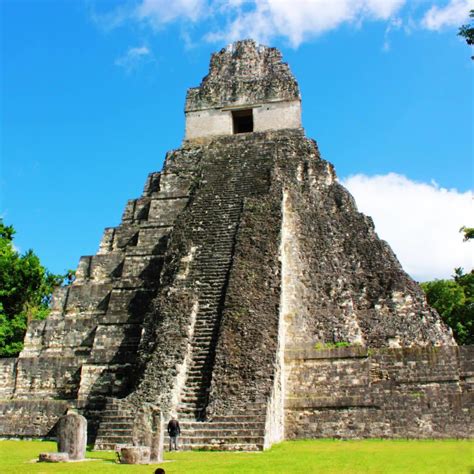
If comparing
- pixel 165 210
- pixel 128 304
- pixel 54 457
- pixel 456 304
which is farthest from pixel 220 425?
pixel 456 304

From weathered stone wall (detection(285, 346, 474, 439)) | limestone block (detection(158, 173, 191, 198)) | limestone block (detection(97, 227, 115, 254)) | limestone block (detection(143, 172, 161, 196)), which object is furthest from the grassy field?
limestone block (detection(143, 172, 161, 196))

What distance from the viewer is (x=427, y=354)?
1246 centimetres

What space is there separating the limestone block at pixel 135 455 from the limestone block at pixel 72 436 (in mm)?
911

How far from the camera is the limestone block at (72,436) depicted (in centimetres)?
898

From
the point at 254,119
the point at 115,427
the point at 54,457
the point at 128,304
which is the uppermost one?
the point at 254,119

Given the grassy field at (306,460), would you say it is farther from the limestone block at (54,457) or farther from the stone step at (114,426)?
the stone step at (114,426)

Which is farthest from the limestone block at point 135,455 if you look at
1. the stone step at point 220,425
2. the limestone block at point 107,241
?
the limestone block at point 107,241

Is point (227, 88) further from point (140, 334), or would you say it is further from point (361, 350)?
point (361, 350)

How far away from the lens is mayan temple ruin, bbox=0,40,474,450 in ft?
37.2

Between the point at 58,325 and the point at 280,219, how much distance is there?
6865 millimetres

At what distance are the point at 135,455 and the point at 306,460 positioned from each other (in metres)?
2.53

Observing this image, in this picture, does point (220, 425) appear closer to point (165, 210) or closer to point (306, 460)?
point (306, 460)

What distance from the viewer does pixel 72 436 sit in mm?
9039

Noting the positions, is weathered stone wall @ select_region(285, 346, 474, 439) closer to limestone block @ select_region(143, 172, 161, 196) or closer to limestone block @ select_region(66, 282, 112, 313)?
limestone block @ select_region(66, 282, 112, 313)
